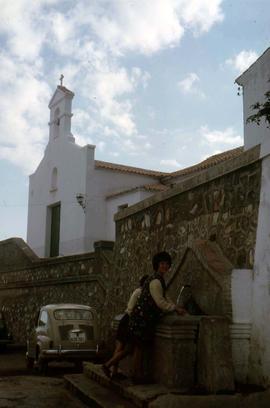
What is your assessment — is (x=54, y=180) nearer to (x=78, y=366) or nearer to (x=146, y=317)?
(x=78, y=366)

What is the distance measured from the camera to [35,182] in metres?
29.9

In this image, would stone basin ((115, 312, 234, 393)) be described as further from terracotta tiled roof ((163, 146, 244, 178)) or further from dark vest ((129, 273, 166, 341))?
terracotta tiled roof ((163, 146, 244, 178))

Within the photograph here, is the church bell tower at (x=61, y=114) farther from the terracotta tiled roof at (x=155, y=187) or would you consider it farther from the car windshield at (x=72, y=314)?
the car windshield at (x=72, y=314)

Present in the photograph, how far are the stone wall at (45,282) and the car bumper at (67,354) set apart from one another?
1.72 m

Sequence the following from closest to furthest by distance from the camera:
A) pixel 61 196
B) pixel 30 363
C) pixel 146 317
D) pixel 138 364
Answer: pixel 146 317 → pixel 138 364 → pixel 30 363 → pixel 61 196

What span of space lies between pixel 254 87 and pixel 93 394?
6303 millimetres

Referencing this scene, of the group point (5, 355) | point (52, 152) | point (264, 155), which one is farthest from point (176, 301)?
point (52, 152)

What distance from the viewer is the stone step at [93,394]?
585cm

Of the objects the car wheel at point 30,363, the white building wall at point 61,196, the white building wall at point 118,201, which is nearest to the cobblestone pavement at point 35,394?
the car wheel at point 30,363

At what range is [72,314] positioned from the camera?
39.1ft

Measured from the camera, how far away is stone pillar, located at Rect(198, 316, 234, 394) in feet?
17.7

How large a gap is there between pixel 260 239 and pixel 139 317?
5.63 ft

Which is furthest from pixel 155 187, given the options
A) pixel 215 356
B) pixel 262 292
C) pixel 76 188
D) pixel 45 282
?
pixel 215 356

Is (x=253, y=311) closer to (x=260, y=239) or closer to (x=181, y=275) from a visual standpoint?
(x=260, y=239)
